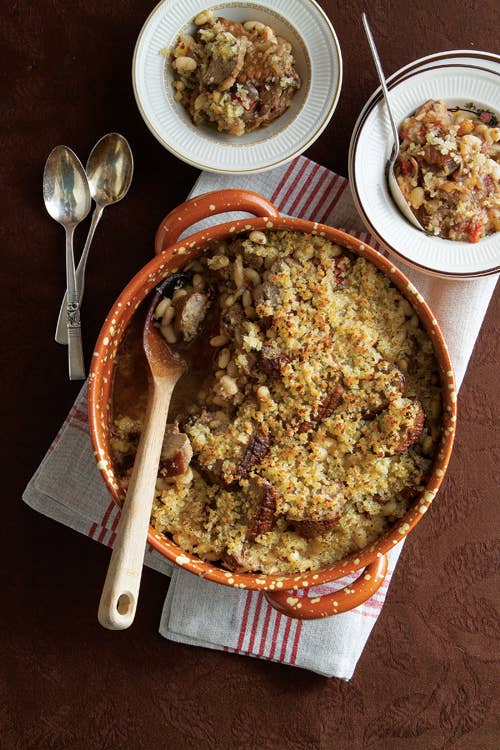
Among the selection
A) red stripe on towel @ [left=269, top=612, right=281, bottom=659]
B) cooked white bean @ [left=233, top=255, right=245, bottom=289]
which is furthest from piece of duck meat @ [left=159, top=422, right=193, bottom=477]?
red stripe on towel @ [left=269, top=612, right=281, bottom=659]

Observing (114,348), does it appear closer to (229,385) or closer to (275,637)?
(229,385)

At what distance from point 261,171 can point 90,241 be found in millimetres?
657

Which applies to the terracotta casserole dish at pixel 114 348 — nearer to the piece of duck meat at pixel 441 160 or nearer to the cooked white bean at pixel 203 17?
the piece of duck meat at pixel 441 160

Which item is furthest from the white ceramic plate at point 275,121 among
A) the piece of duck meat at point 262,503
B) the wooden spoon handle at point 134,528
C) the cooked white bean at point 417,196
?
the piece of duck meat at point 262,503

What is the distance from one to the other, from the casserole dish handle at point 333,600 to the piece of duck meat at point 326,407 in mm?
444

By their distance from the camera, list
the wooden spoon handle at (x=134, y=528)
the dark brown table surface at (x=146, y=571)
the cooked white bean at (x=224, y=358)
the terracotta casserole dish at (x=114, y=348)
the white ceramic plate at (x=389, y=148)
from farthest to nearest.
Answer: the dark brown table surface at (x=146, y=571) → the white ceramic plate at (x=389, y=148) → the cooked white bean at (x=224, y=358) → the terracotta casserole dish at (x=114, y=348) → the wooden spoon handle at (x=134, y=528)

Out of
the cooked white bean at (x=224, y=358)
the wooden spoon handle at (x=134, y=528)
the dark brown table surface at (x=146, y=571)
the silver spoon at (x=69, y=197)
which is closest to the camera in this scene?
the wooden spoon handle at (x=134, y=528)

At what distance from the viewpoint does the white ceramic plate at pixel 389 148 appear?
7.55ft

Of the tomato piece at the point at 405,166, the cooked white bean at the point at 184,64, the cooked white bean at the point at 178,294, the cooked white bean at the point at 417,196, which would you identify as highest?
the cooked white bean at the point at 184,64

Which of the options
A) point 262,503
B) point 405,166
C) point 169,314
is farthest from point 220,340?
point 405,166

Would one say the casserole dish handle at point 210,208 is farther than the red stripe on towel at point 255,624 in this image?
No

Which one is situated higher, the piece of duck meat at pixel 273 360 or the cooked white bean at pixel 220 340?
the piece of duck meat at pixel 273 360

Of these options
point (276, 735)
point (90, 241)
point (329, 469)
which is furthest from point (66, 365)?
point (276, 735)

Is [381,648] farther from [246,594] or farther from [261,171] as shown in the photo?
[261,171]
